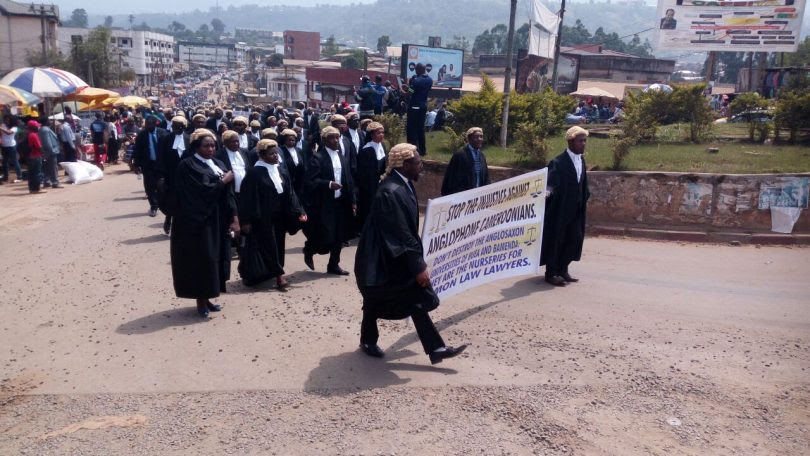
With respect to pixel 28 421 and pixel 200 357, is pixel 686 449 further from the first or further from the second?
pixel 28 421

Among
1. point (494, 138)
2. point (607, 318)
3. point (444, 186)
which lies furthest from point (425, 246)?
point (494, 138)

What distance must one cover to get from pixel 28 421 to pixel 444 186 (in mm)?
5191

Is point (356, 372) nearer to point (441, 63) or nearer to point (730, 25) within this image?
point (730, 25)

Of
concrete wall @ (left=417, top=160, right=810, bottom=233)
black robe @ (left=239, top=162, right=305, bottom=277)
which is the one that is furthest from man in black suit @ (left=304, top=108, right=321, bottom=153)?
concrete wall @ (left=417, top=160, right=810, bottom=233)

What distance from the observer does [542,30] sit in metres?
20.1

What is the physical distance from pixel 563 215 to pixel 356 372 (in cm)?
345

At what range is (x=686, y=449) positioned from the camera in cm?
415

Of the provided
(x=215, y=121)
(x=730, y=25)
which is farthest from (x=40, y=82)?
(x=730, y=25)

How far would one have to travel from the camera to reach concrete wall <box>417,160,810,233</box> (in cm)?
1011

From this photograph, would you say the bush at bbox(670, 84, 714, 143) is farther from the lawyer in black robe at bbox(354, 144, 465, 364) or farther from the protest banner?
the lawyer in black robe at bbox(354, 144, 465, 364)

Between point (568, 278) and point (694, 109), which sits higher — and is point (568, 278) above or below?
below

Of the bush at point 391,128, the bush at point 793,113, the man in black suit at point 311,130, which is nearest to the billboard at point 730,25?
the bush at point 793,113

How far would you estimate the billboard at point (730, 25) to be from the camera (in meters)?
29.6

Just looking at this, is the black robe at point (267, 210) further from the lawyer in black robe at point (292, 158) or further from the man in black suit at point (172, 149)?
the man in black suit at point (172, 149)
